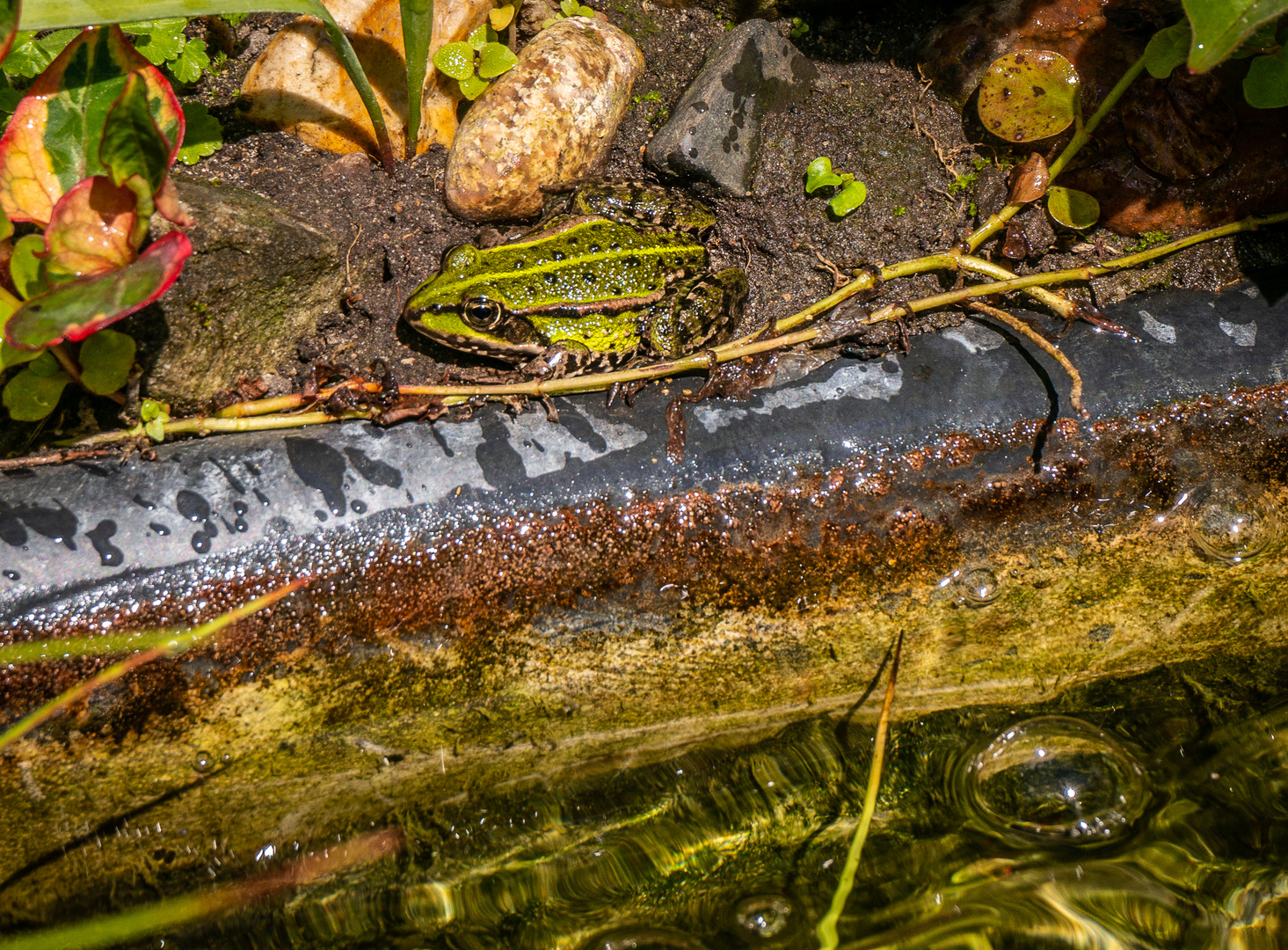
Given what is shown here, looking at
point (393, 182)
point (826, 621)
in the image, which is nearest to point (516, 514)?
point (826, 621)

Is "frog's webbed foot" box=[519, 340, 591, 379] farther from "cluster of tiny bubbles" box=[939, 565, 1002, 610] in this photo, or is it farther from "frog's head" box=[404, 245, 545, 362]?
"cluster of tiny bubbles" box=[939, 565, 1002, 610]

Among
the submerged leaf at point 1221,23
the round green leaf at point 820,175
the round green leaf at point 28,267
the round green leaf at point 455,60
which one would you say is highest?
the submerged leaf at point 1221,23

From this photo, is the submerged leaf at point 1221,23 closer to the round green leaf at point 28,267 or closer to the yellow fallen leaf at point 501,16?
the yellow fallen leaf at point 501,16

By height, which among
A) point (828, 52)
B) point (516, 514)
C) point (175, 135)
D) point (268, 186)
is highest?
point (828, 52)

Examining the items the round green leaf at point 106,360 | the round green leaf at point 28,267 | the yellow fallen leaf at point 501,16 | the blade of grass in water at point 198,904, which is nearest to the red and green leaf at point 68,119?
the round green leaf at point 28,267

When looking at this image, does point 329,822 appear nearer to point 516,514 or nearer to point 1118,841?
point 516,514

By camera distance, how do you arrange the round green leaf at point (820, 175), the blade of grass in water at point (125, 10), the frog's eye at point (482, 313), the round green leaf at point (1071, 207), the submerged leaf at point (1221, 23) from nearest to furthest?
→ the submerged leaf at point (1221, 23)
the blade of grass in water at point (125, 10)
the frog's eye at point (482, 313)
the round green leaf at point (1071, 207)
the round green leaf at point (820, 175)

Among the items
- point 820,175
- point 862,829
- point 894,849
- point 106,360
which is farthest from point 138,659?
point 820,175

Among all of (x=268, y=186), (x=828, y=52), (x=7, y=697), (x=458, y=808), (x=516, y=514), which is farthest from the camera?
(x=828, y=52)
